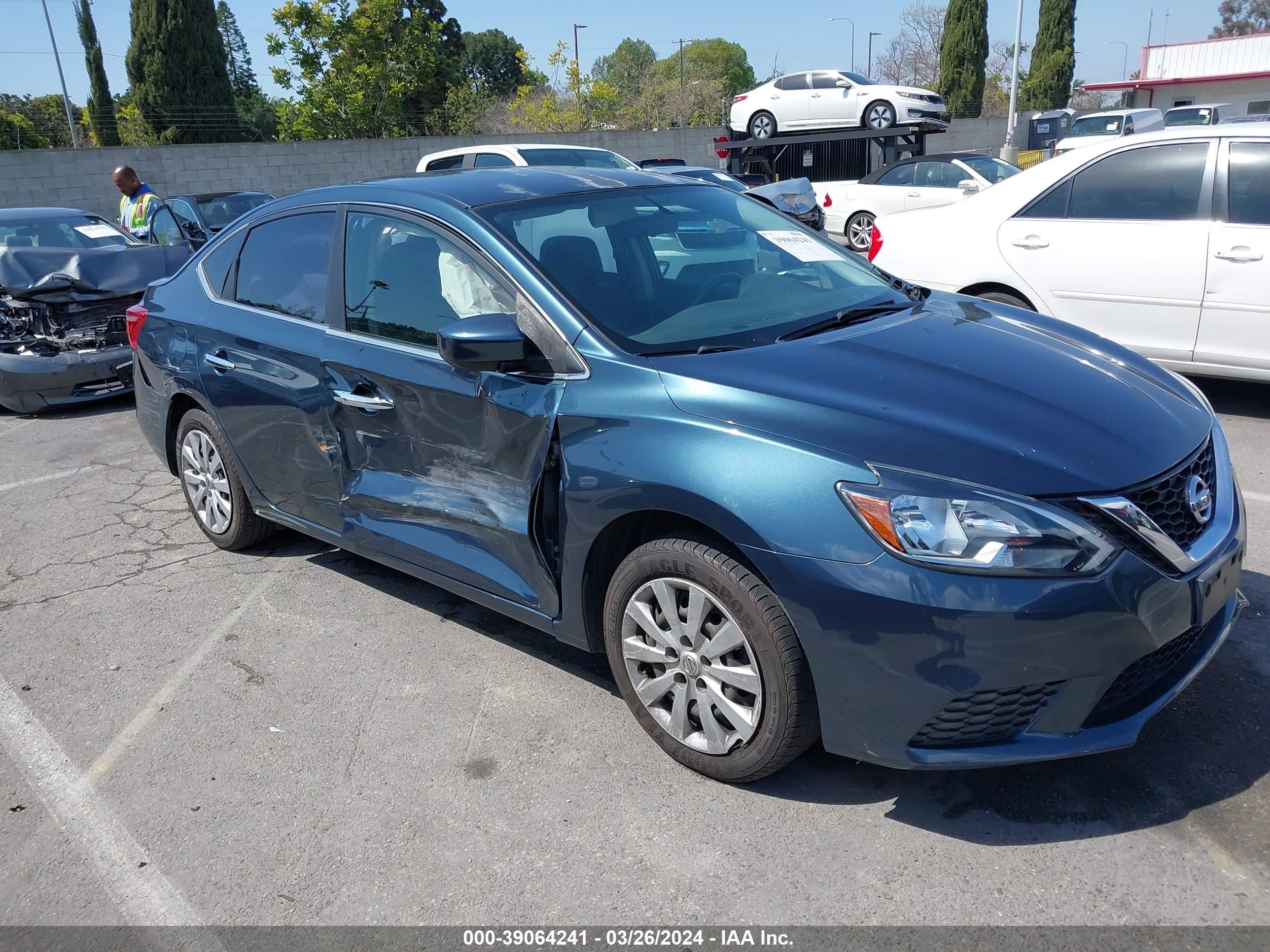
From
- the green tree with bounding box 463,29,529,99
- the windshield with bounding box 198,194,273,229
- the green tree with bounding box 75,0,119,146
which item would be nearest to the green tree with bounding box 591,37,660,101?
the green tree with bounding box 463,29,529,99

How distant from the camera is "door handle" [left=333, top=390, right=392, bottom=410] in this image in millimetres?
3689

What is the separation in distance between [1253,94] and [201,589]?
2373 inches

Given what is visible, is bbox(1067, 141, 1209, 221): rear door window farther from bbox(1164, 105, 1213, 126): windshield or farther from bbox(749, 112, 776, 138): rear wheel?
bbox(1164, 105, 1213, 126): windshield

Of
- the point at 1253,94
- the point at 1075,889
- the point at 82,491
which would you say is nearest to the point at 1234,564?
the point at 1075,889

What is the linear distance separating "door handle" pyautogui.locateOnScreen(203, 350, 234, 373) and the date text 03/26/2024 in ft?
9.35

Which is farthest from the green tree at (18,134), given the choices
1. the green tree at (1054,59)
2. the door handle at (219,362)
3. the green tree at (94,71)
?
the green tree at (1054,59)

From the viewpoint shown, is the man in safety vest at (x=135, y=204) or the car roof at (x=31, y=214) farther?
the man in safety vest at (x=135, y=204)

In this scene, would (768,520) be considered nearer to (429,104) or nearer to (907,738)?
(907,738)

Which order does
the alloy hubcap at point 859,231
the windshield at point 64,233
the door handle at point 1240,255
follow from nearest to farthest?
the door handle at point 1240,255 → the windshield at point 64,233 → the alloy hubcap at point 859,231

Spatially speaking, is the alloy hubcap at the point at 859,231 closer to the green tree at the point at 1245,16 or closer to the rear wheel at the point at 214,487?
the rear wheel at the point at 214,487

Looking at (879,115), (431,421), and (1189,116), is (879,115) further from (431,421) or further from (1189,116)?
(431,421)

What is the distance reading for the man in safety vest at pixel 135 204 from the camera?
11.0 metres

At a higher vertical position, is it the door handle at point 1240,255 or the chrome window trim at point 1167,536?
the door handle at point 1240,255

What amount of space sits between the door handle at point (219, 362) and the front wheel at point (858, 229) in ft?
39.6
